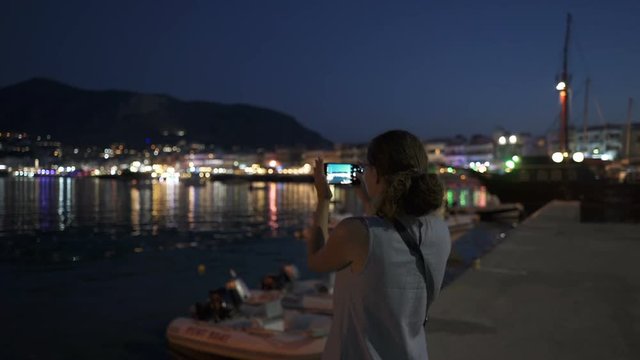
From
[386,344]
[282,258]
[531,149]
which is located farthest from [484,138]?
[386,344]

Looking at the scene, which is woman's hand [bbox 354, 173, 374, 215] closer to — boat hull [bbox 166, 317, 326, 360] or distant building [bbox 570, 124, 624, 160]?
boat hull [bbox 166, 317, 326, 360]

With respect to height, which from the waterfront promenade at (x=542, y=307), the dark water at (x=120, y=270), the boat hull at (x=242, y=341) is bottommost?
the dark water at (x=120, y=270)

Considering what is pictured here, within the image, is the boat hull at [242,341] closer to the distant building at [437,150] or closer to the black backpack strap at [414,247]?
the black backpack strap at [414,247]

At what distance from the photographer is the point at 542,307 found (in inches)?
239

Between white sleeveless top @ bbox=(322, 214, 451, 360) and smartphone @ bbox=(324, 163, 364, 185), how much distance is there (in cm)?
47

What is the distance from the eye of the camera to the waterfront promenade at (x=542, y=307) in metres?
4.57

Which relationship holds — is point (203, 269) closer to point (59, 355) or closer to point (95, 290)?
point (95, 290)

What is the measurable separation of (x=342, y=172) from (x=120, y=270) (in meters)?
23.6

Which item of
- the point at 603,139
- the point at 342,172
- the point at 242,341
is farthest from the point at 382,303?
the point at 603,139

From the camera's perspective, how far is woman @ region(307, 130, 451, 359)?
197cm

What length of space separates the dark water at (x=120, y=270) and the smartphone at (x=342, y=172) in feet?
35.9

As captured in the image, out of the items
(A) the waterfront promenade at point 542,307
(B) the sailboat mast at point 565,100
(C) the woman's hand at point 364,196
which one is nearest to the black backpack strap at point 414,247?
(C) the woman's hand at point 364,196

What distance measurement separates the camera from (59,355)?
1287 cm

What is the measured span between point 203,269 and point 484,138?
146724mm
